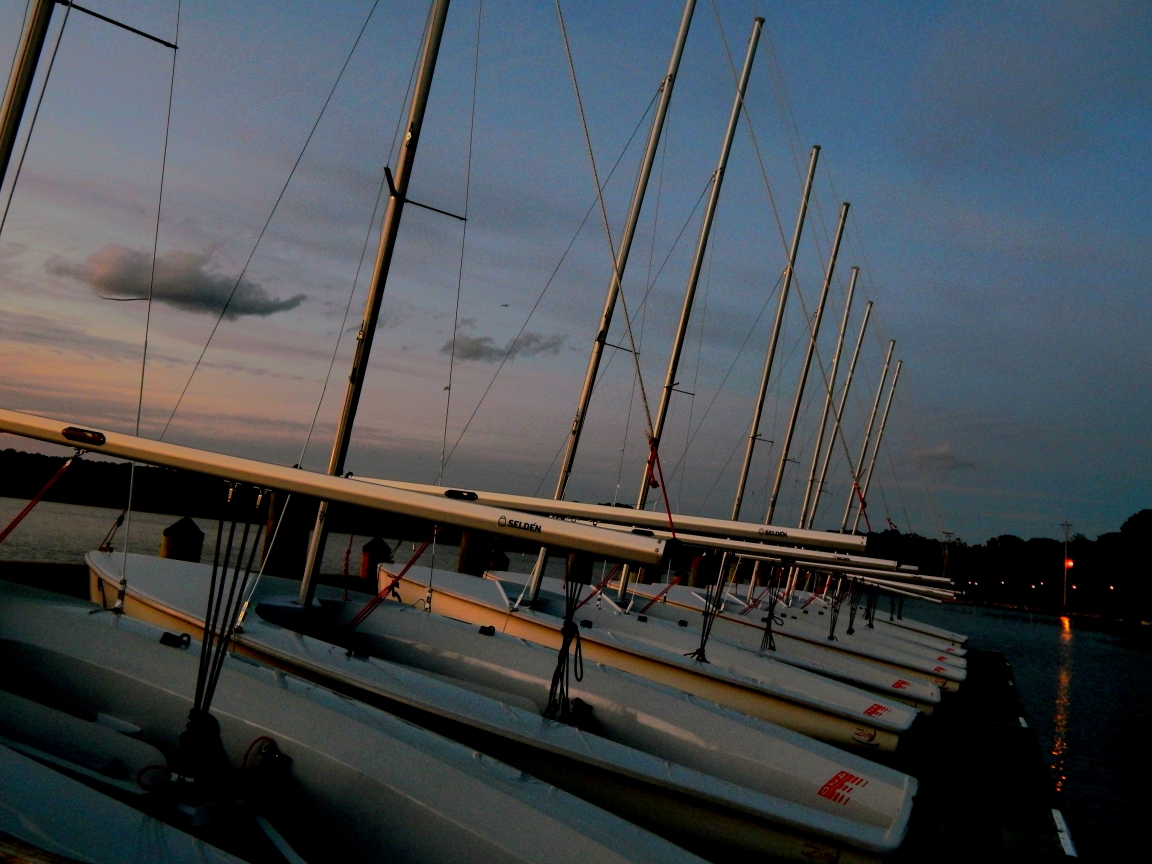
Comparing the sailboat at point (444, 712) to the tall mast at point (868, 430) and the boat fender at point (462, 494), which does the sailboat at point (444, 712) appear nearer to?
the boat fender at point (462, 494)

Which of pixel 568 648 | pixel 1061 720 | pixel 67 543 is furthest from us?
pixel 67 543

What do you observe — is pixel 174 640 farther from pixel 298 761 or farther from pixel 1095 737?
pixel 1095 737

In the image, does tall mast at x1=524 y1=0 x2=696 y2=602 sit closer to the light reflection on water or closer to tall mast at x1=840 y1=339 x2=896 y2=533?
the light reflection on water

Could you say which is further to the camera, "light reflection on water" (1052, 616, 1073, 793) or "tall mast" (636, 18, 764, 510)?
"tall mast" (636, 18, 764, 510)

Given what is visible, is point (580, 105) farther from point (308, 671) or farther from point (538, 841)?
point (538, 841)

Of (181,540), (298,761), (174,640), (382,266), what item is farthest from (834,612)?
(298,761)

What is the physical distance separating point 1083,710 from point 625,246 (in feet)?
46.6

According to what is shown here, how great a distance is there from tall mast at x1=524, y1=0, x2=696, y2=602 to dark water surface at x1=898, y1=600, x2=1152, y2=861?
7128 mm

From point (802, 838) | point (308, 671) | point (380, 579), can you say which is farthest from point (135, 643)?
point (380, 579)

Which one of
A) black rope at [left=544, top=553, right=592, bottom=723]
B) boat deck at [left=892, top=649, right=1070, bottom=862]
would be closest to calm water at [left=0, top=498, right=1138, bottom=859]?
boat deck at [left=892, top=649, right=1070, bottom=862]

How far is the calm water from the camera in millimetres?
9945

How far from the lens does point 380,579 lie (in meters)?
13.3

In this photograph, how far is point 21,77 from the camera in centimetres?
598

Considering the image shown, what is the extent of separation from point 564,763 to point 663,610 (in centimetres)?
991
